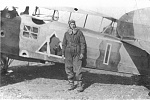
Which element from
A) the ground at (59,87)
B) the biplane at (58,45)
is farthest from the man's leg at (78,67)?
the biplane at (58,45)

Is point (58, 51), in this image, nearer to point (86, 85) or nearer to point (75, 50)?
point (75, 50)

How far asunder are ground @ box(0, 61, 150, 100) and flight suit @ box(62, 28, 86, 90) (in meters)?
0.78

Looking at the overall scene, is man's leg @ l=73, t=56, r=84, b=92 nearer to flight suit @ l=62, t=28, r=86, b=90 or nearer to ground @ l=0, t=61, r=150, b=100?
flight suit @ l=62, t=28, r=86, b=90

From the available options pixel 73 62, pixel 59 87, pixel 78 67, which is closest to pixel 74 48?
pixel 73 62

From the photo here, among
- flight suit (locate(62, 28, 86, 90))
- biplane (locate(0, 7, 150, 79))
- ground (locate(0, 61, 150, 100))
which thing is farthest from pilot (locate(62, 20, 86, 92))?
ground (locate(0, 61, 150, 100))

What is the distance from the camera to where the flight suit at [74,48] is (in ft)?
21.4

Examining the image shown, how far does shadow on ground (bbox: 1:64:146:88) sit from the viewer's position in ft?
25.6

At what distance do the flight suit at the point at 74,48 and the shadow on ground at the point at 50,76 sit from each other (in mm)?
1137

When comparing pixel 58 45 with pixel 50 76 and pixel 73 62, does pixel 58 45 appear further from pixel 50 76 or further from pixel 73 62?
pixel 50 76

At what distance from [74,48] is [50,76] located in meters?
2.42

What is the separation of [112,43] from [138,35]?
91cm

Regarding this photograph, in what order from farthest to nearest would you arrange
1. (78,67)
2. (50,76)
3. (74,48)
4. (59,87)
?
(50,76), (59,87), (78,67), (74,48)

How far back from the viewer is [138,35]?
643cm

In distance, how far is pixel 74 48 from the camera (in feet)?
21.4
